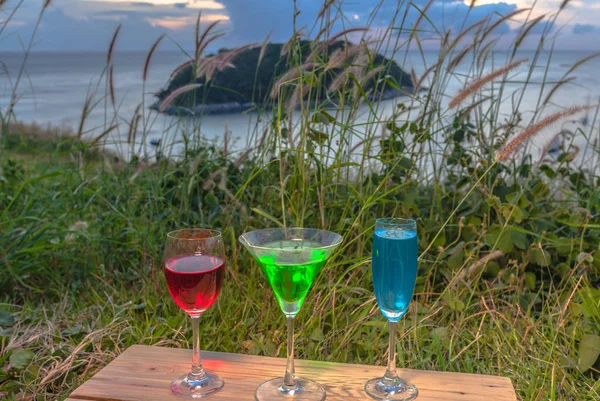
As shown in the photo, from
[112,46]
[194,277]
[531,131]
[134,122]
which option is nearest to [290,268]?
[194,277]

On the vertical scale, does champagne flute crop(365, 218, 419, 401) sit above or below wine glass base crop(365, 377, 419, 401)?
above

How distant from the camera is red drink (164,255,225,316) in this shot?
1232mm

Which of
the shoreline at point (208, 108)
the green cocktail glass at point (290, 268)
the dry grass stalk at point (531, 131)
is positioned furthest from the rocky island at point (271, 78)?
the green cocktail glass at point (290, 268)

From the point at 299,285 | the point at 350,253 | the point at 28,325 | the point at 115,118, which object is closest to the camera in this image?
the point at 299,285

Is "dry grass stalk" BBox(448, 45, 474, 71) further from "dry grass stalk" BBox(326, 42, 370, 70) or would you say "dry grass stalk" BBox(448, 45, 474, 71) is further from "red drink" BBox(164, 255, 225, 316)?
"red drink" BBox(164, 255, 225, 316)

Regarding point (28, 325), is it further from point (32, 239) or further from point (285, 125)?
point (285, 125)

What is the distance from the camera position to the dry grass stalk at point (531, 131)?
167 cm

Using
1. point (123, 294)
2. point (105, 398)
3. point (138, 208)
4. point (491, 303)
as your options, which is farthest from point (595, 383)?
point (138, 208)

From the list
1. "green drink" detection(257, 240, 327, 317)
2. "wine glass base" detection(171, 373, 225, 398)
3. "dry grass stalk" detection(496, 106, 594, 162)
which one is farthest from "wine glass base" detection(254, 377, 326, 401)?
"dry grass stalk" detection(496, 106, 594, 162)

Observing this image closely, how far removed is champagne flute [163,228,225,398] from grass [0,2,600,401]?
0.42 m

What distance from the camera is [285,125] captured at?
265 cm

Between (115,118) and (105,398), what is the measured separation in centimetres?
192

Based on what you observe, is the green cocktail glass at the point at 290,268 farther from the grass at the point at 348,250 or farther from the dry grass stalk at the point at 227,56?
the dry grass stalk at the point at 227,56

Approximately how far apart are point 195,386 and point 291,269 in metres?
0.42
